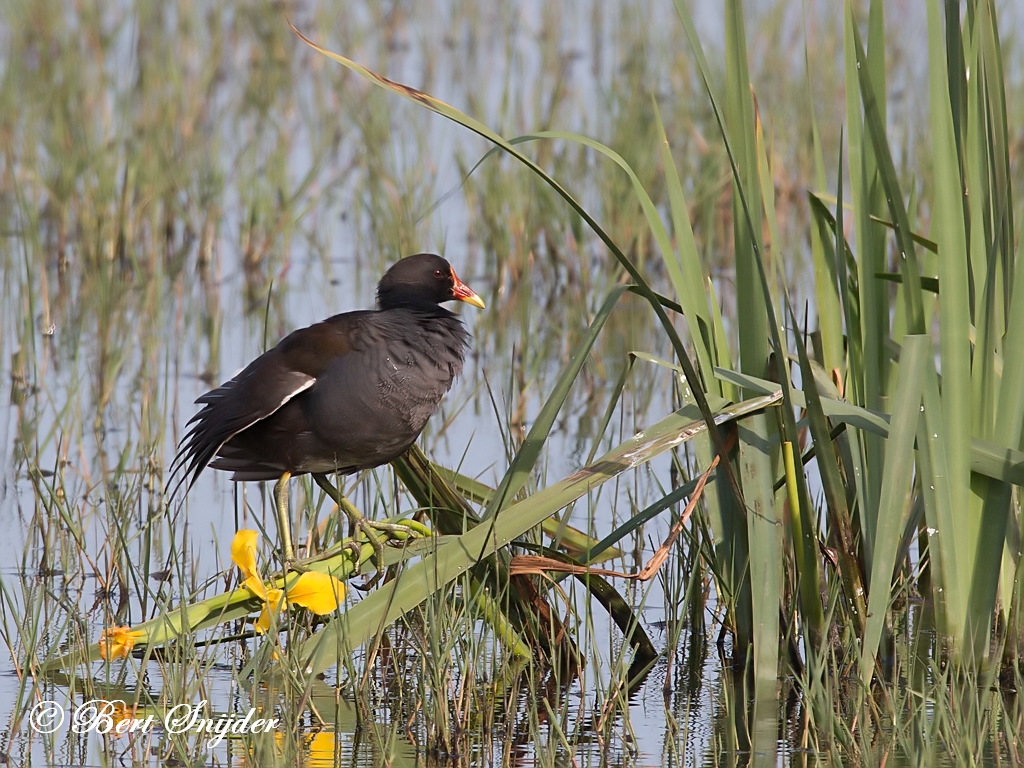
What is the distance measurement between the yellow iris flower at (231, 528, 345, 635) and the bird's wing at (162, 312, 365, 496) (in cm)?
44

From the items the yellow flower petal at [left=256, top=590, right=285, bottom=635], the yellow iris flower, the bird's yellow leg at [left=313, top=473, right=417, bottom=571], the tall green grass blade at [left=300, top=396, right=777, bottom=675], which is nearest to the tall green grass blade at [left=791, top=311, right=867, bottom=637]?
the tall green grass blade at [left=300, top=396, right=777, bottom=675]

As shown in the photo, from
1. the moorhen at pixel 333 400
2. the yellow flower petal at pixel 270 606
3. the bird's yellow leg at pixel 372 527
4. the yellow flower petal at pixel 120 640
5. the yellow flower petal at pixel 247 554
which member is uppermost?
the moorhen at pixel 333 400

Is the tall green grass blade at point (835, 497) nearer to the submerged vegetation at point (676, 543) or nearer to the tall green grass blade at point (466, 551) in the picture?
the submerged vegetation at point (676, 543)

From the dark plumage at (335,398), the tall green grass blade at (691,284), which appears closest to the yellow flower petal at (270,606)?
the dark plumage at (335,398)

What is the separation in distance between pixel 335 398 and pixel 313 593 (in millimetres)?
577

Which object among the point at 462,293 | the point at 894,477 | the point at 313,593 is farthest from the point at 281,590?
the point at 894,477

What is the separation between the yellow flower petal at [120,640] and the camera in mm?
3424

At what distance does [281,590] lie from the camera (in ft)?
11.9

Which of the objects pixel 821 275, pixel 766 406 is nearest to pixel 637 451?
pixel 766 406

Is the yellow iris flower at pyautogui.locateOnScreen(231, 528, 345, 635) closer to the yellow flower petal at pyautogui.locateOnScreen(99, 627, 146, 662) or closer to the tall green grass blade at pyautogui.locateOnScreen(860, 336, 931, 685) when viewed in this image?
the yellow flower petal at pyautogui.locateOnScreen(99, 627, 146, 662)

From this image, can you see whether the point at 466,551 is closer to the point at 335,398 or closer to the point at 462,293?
the point at 335,398

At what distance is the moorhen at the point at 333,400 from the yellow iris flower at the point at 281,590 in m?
0.23

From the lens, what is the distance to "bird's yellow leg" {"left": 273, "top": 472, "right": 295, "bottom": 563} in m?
4.04

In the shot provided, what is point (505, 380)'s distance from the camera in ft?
21.0
